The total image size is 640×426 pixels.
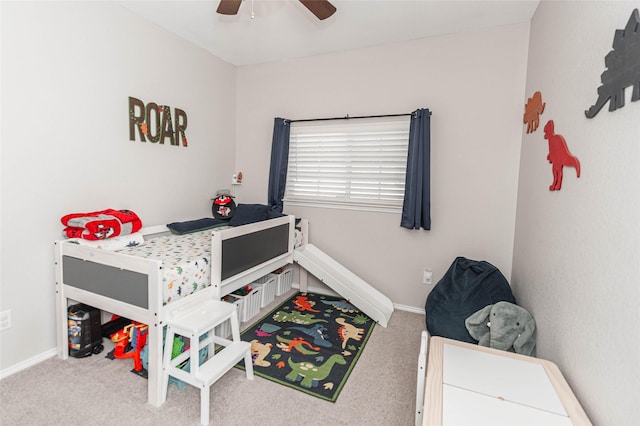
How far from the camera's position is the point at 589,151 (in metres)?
1.29

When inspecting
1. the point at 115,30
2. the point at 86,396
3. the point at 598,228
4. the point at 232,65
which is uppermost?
the point at 232,65

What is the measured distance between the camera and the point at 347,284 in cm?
285

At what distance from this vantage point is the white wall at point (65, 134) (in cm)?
185

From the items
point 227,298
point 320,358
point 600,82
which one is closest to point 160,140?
point 227,298

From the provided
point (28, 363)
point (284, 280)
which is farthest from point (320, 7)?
point (28, 363)

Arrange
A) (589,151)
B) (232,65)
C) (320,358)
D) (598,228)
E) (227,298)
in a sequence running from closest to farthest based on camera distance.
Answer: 1. (598,228)
2. (589,151)
3. (320,358)
4. (227,298)
5. (232,65)

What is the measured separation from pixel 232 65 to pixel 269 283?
236 centimetres

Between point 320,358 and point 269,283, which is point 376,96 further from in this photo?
point 320,358

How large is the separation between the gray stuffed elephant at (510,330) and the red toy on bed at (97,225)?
2420 millimetres

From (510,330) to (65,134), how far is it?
2.97 meters

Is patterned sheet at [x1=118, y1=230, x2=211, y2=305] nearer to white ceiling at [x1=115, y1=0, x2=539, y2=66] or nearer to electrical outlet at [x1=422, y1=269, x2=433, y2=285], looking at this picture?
white ceiling at [x1=115, y1=0, x2=539, y2=66]

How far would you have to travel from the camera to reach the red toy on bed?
78.8 inches

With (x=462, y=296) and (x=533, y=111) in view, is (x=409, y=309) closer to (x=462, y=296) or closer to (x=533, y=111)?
(x=462, y=296)

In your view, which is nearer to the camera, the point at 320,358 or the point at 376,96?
the point at 320,358
